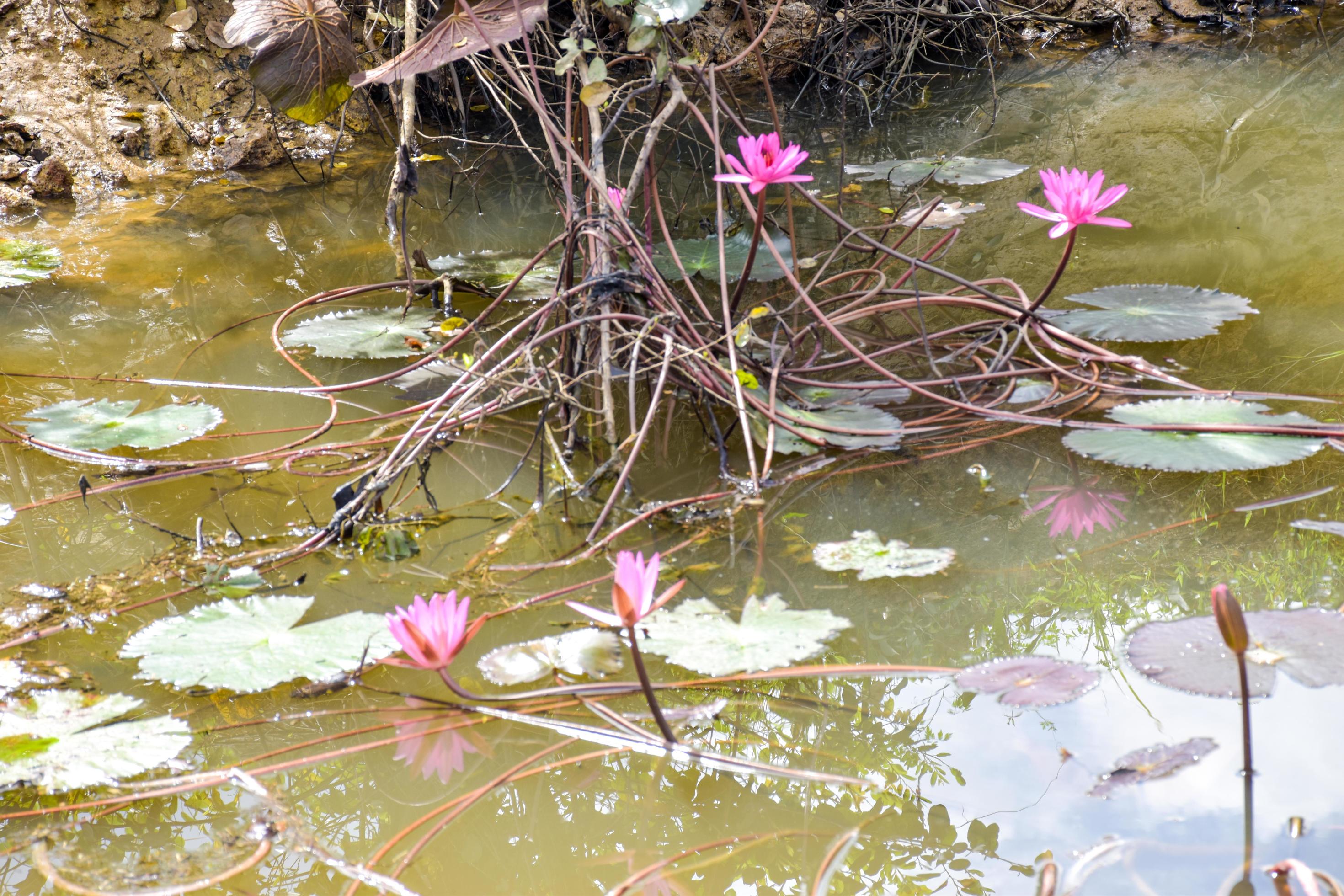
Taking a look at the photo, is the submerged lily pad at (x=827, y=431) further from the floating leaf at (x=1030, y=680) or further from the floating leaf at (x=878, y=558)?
the floating leaf at (x=1030, y=680)

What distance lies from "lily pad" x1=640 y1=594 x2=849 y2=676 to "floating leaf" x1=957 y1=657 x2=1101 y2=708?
0.64ft

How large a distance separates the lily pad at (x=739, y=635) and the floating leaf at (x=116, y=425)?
1.11 metres

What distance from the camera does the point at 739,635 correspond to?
125 centimetres

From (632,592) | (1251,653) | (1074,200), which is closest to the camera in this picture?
(632,592)

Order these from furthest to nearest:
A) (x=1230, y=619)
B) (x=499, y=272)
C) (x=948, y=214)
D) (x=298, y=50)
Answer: (x=948, y=214), (x=499, y=272), (x=298, y=50), (x=1230, y=619)

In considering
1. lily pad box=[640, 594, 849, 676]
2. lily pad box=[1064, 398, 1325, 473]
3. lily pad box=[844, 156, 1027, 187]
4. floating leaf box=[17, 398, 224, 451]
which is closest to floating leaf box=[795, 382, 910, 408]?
lily pad box=[1064, 398, 1325, 473]

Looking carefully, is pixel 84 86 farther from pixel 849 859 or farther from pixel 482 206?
pixel 849 859

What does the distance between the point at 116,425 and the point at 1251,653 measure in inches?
76.9

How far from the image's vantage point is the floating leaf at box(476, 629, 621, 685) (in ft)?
4.04

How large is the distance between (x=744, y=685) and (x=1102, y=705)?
16.6 inches

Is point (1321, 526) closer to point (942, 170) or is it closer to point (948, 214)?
point (948, 214)

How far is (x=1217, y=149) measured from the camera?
340 cm

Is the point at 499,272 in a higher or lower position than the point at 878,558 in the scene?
higher

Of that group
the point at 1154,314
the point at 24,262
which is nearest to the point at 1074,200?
the point at 1154,314
